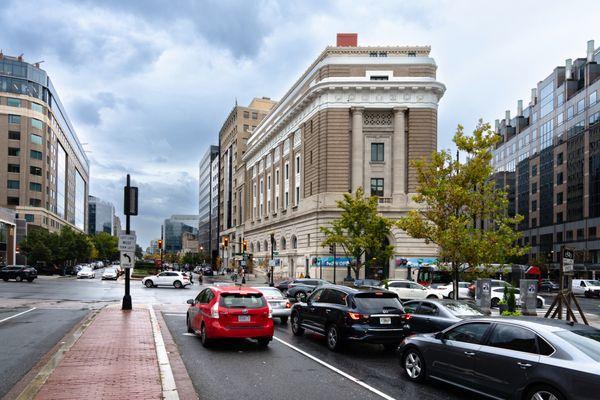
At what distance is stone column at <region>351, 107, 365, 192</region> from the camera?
61.0 metres

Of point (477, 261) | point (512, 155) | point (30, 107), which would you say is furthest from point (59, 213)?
point (477, 261)

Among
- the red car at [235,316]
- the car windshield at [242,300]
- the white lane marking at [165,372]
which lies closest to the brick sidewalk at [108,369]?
the white lane marking at [165,372]

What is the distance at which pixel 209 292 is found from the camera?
47.1 feet

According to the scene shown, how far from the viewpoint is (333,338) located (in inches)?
535

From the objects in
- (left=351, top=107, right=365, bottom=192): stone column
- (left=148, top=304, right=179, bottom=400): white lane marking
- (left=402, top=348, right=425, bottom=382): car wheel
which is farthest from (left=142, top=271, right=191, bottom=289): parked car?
(left=402, top=348, right=425, bottom=382): car wheel

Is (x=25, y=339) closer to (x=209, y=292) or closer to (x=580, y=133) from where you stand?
(x=209, y=292)

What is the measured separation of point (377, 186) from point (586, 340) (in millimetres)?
54047

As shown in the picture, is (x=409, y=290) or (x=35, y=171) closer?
(x=409, y=290)

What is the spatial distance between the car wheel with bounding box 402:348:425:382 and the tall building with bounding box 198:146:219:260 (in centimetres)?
13902

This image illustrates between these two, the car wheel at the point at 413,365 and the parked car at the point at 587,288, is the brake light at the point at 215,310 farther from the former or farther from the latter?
the parked car at the point at 587,288

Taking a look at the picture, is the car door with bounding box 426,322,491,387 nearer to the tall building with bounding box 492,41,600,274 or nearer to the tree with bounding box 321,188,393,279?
the tree with bounding box 321,188,393,279

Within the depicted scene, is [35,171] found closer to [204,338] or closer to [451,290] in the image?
[451,290]

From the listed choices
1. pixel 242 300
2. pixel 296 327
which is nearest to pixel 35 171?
pixel 296 327

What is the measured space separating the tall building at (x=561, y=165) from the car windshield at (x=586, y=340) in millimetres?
67085
